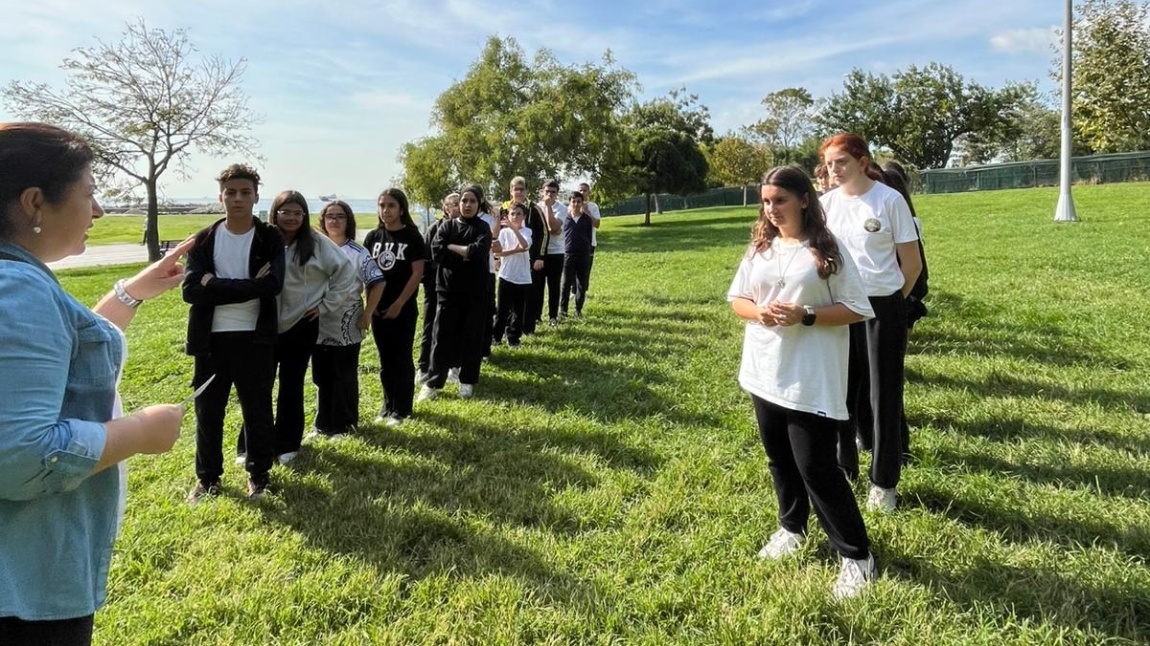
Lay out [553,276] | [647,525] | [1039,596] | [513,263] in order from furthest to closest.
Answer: [553,276] < [513,263] < [647,525] < [1039,596]

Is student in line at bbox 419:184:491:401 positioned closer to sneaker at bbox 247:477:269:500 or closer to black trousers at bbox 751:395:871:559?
sneaker at bbox 247:477:269:500

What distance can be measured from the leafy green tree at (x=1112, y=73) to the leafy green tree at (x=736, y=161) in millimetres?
23000

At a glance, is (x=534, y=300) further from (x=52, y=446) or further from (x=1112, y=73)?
(x=1112, y=73)

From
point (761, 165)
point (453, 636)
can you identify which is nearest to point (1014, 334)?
point (453, 636)

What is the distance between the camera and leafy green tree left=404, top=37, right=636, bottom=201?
84.4 feet

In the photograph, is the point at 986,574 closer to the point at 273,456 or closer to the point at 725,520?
the point at 725,520

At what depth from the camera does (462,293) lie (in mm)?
6082

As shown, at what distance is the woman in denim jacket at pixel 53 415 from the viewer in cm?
130

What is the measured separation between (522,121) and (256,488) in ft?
76.0

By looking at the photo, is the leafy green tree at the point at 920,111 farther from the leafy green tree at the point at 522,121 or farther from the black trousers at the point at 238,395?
the black trousers at the point at 238,395

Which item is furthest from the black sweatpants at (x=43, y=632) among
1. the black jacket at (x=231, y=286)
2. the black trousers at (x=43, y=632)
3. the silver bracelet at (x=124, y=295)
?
the black jacket at (x=231, y=286)

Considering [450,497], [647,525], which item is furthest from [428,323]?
[647,525]

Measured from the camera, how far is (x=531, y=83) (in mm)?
27391

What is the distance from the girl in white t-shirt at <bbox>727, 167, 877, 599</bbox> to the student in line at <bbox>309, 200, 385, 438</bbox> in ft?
10.3
